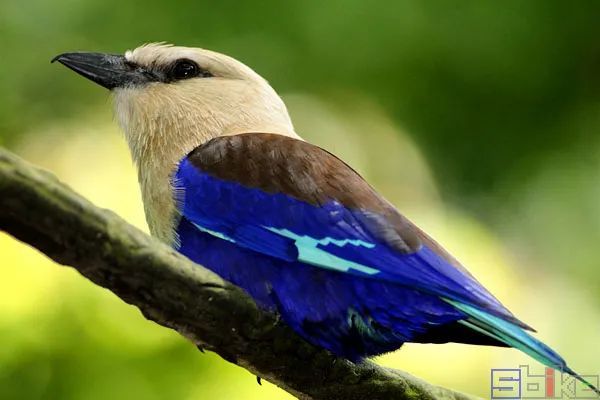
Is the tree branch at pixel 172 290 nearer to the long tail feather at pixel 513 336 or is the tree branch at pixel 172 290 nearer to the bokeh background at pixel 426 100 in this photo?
the long tail feather at pixel 513 336

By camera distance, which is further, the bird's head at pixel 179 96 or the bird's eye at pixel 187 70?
the bird's eye at pixel 187 70

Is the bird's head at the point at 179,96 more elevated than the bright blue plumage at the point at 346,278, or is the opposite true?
the bird's head at the point at 179,96

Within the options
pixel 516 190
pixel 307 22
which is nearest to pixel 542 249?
pixel 516 190

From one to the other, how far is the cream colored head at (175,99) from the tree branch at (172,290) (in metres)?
0.87

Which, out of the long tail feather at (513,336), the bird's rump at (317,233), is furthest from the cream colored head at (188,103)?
the long tail feather at (513,336)

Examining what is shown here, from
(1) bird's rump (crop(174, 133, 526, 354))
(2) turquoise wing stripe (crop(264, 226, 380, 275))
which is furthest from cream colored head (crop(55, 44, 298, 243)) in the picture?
(2) turquoise wing stripe (crop(264, 226, 380, 275))

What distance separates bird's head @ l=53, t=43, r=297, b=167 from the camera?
3.75m

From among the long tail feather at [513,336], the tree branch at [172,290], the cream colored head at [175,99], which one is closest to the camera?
the tree branch at [172,290]

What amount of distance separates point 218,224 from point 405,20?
8.44 ft

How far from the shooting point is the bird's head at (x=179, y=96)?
148 inches

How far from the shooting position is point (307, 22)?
5.51 metres

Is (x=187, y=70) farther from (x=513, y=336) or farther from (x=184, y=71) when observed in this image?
(x=513, y=336)

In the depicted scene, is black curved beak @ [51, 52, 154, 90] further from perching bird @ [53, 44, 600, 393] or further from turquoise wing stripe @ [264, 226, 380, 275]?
turquoise wing stripe @ [264, 226, 380, 275]

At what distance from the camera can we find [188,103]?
12.7 ft
